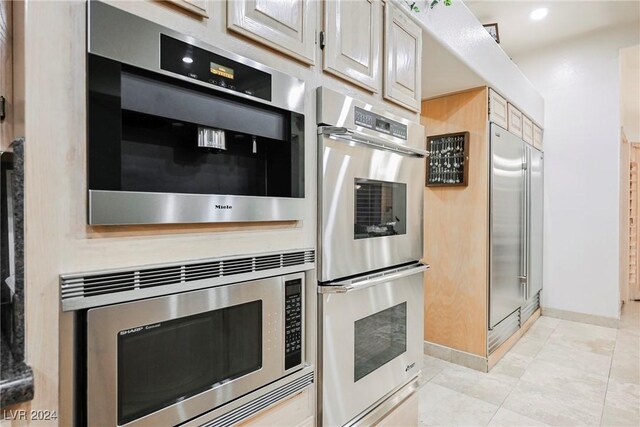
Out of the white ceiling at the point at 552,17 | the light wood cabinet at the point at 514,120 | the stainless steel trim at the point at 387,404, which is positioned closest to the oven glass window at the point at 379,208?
the stainless steel trim at the point at 387,404

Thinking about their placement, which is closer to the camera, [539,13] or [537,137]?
[539,13]

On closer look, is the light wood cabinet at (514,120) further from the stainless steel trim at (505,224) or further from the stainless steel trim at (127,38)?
the stainless steel trim at (127,38)

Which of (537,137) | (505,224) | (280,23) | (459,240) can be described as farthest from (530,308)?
(280,23)

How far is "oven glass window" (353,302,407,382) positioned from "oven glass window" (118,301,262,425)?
0.53 metres

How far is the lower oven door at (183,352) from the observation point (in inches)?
29.9

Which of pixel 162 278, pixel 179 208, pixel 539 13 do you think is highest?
pixel 539 13

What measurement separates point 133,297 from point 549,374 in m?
3.04

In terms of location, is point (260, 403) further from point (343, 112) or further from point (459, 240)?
point (459, 240)

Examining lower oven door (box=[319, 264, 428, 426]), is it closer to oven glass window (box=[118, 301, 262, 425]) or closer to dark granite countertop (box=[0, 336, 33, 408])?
oven glass window (box=[118, 301, 262, 425])

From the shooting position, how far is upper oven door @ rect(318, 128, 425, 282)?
1.27 meters

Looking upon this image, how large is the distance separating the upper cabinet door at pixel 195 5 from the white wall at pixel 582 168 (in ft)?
14.1

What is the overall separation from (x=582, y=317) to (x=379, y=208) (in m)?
3.69

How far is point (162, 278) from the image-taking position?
0.84m

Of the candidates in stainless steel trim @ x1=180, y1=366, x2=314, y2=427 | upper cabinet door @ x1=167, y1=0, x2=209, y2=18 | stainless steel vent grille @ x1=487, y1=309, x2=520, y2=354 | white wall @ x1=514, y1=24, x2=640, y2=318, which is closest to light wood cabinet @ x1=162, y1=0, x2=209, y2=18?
upper cabinet door @ x1=167, y1=0, x2=209, y2=18
